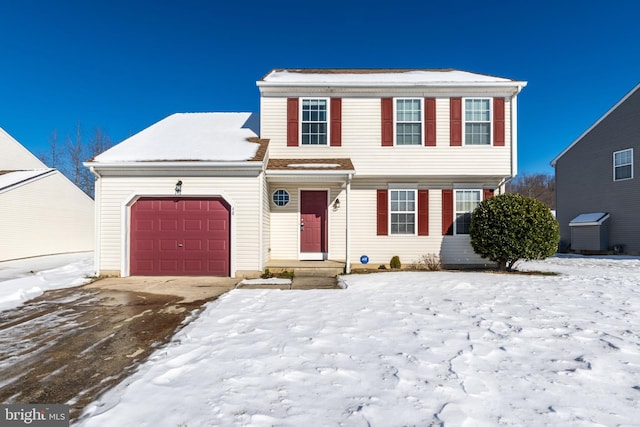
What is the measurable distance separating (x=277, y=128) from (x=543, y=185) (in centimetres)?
5572

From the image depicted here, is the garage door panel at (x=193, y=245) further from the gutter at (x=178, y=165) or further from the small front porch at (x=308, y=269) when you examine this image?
the gutter at (x=178, y=165)

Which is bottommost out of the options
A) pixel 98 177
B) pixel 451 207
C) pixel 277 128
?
pixel 451 207

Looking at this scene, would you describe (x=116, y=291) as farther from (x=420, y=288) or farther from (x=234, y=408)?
(x=420, y=288)

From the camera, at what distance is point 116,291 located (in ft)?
21.6

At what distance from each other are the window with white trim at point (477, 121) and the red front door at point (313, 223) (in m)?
4.77

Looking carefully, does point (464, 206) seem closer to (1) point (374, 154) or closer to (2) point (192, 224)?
(1) point (374, 154)

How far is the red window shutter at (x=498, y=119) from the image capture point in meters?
9.20

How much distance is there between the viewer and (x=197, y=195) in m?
8.01

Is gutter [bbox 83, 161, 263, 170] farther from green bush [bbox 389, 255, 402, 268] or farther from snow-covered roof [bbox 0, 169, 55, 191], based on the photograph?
snow-covered roof [bbox 0, 169, 55, 191]

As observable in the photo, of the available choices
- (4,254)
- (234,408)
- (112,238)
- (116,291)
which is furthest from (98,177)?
(4,254)

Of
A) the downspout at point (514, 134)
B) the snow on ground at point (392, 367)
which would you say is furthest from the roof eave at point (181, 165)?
the downspout at point (514, 134)

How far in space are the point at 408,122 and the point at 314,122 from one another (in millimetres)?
2879

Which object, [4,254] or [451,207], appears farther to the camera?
[4,254]

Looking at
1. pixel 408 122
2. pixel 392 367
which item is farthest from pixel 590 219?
pixel 392 367
